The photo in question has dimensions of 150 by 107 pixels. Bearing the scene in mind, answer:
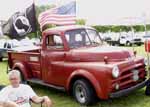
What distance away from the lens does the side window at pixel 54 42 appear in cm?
809

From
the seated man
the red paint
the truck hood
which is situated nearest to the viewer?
the seated man

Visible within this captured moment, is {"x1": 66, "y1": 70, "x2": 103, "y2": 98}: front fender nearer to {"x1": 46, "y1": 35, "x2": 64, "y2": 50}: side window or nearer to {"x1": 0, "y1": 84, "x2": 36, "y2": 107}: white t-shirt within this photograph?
{"x1": 46, "y1": 35, "x2": 64, "y2": 50}: side window

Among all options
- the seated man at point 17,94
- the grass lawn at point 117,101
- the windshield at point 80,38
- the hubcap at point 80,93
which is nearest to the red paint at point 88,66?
the windshield at point 80,38

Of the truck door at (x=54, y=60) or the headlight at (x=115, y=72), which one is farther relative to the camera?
the truck door at (x=54, y=60)

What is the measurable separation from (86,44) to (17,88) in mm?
3246

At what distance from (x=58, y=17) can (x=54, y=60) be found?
4443mm

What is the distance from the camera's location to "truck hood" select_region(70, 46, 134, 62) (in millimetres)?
7214

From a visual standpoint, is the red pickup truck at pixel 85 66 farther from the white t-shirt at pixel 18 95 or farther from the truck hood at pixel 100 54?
the white t-shirt at pixel 18 95

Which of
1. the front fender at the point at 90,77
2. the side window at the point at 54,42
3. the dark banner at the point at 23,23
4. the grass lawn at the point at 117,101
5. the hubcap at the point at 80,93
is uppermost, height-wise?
the dark banner at the point at 23,23

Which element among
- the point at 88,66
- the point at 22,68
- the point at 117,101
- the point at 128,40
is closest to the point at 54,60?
the point at 88,66

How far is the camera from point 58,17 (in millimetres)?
12266

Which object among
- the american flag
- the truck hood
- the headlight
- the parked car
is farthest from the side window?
the parked car

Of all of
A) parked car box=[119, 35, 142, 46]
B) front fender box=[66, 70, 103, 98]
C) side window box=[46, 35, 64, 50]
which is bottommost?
front fender box=[66, 70, 103, 98]

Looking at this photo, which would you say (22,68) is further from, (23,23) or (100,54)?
(23,23)
